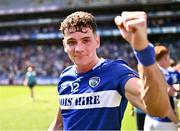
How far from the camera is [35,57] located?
51156 mm

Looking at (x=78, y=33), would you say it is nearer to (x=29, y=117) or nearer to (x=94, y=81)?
(x=94, y=81)

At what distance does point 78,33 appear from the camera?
2.88m

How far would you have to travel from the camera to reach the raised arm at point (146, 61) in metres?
1.97

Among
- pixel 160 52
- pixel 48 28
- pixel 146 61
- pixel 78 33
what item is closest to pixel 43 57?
pixel 48 28

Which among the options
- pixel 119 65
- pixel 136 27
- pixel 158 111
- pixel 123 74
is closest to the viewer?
pixel 136 27

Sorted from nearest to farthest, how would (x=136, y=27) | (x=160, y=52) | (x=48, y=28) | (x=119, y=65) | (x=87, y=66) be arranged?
(x=136, y=27) < (x=119, y=65) < (x=87, y=66) < (x=160, y=52) < (x=48, y=28)

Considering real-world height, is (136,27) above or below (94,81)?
above

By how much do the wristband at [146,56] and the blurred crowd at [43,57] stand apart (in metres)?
40.6

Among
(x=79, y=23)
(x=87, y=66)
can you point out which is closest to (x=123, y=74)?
(x=87, y=66)

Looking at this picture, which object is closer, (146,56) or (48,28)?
(146,56)

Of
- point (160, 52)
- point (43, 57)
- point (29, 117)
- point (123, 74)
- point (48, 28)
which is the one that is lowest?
point (43, 57)

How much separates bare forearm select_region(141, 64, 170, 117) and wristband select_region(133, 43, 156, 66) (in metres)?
0.03

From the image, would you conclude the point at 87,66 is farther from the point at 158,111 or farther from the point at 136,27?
the point at 136,27

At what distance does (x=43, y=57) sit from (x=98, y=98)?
158ft
